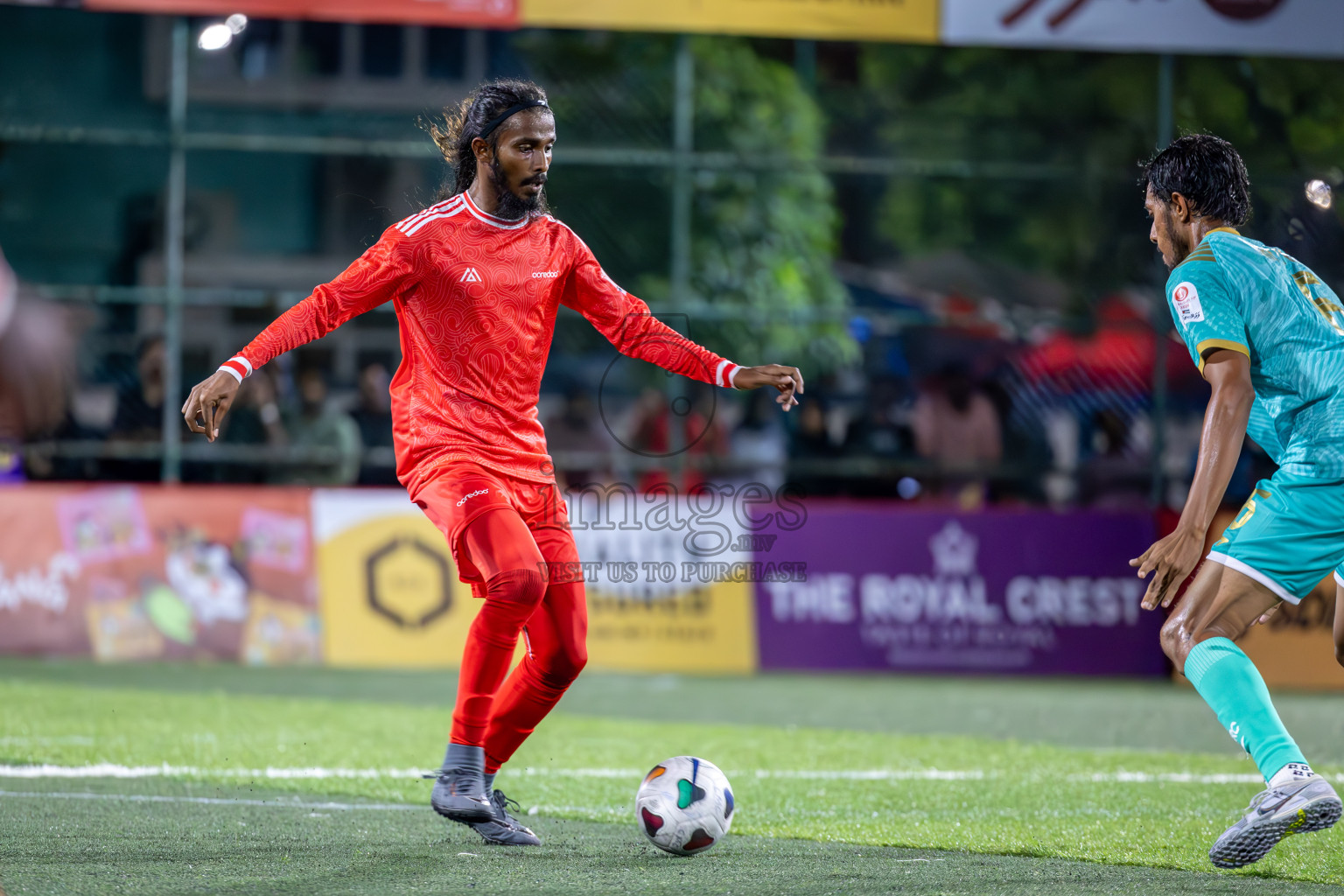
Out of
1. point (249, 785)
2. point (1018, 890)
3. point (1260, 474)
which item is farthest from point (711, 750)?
point (1260, 474)

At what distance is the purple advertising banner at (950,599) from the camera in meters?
13.2

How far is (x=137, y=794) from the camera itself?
6.83m

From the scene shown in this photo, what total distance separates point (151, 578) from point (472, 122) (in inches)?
304

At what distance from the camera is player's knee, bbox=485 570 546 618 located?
564 cm

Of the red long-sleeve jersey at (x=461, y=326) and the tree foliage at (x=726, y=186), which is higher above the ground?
the tree foliage at (x=726, y=186)

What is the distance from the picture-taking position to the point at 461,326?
19.3 feet

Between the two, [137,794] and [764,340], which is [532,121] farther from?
[764,340]

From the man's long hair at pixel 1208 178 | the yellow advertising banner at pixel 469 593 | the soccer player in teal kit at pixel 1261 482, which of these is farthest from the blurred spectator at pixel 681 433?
the soccer player in teal kit at pixel 1261 482

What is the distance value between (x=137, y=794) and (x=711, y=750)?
294cm

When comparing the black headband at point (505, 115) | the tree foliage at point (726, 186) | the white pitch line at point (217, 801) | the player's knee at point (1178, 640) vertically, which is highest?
the tree foliage at point (726, 186)

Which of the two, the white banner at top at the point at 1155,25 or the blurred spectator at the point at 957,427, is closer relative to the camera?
the white banner at top at the point at 1155,25

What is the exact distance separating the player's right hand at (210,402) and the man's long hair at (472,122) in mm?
1260

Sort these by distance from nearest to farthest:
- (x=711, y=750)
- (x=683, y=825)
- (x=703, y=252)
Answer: (x=683, y=825) < (x=711, y=750) < (x=703, y=252)

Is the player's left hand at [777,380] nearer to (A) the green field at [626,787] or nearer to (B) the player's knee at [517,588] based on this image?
(B) the player's knee at [517,588]
